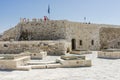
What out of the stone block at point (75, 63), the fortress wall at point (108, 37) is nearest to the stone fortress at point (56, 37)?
the fortress wall at point (108, 37)

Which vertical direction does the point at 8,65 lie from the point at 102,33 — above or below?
below

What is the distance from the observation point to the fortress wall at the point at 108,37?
90.9ft

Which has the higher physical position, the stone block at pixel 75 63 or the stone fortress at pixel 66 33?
the stone fortress at pixel 66 33

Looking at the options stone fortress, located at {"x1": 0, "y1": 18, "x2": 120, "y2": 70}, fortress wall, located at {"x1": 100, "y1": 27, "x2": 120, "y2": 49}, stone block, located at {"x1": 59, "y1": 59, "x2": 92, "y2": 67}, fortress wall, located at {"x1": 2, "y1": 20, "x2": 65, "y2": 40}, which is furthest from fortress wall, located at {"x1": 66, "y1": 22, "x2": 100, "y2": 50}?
stone block, located at {"x1": 59, "y1": 59, "x2": 92, "y2": 67}

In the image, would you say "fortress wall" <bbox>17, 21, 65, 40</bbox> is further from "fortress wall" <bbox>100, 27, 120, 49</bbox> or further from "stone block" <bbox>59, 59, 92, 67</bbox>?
"stone block" <bbox>59, 59, 92, 67</bbox>

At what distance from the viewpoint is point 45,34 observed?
2438 cm

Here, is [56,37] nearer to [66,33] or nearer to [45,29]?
[66,33]

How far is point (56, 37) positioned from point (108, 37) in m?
8.33

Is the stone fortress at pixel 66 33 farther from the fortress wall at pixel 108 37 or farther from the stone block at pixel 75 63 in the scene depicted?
the stone block at pixel 75 63

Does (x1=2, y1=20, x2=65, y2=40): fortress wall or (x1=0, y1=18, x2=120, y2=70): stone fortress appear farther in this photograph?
(x1=2, y1=20, x2=65, y2=40): fortress wall

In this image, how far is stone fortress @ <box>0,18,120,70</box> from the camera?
1869 centimetres

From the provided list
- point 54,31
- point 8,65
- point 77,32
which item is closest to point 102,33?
point 77,32

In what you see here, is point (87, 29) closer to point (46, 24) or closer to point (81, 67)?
point (46, 24)

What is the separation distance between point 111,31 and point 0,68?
70.3 feet
